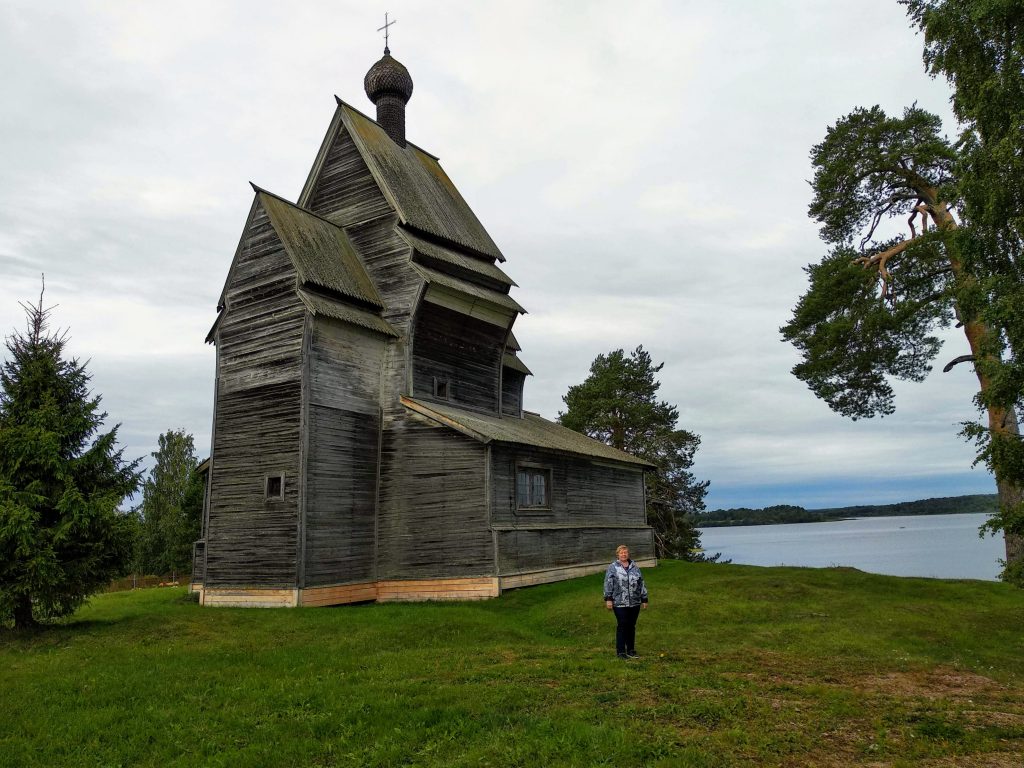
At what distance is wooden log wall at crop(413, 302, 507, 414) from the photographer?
26.4 m

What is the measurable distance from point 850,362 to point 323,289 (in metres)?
21.3

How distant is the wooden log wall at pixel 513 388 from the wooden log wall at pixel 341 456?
11.9m

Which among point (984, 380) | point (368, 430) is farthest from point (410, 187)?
point (984, 380)

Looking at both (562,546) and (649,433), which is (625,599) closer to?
(562,546)

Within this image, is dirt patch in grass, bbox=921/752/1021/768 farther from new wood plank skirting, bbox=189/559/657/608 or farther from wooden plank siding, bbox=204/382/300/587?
wooden plank siding, bbox=204/382/300/587

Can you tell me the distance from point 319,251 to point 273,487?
8760 mm

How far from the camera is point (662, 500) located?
161 feet

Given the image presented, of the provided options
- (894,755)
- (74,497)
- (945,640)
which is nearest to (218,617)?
(74,497)

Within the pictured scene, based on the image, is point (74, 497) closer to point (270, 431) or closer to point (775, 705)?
point (270, 431)

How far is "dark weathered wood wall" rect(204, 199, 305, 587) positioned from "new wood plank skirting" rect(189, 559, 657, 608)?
37 centimetres

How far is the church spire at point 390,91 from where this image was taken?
33.4 m

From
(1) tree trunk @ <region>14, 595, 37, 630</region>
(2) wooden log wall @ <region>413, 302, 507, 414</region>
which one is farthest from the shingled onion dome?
(1) tree trunk @ <region>14, 595, 37, 630</region>

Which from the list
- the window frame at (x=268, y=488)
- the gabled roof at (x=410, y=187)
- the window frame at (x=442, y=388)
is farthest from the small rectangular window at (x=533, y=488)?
the gabled roof at (x=410, y=187)

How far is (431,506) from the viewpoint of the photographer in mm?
23656
